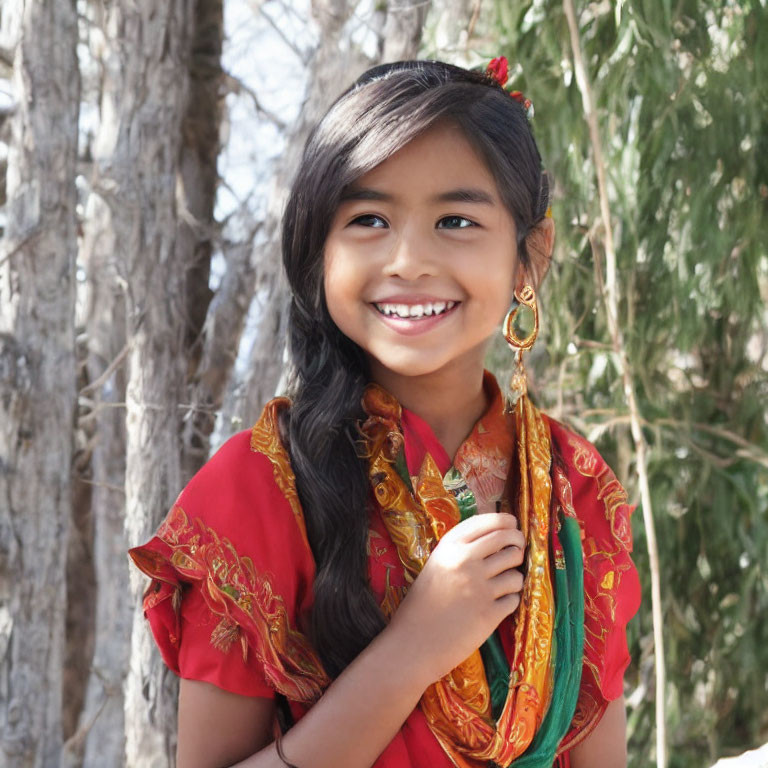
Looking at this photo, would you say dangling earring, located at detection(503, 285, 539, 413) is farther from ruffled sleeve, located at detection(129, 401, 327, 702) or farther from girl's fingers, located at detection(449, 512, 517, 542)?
ruffled sleeve, located at detection(129, 401, 327, 702)

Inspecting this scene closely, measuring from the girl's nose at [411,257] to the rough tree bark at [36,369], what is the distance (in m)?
0.99

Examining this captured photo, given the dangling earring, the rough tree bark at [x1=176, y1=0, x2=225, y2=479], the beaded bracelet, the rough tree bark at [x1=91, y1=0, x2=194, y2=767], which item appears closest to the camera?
the beaded bracelet

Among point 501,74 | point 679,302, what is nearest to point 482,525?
point 501,74

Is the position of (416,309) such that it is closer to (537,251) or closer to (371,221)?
(371,221)

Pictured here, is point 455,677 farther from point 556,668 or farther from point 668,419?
point 668,419

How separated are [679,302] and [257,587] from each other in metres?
1.44

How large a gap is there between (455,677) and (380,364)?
35 cm

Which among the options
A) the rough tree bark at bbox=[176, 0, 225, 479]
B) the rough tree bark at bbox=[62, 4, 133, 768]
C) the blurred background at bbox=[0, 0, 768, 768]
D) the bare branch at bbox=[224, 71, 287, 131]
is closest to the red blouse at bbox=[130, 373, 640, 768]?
the blurred background at bbox=[0, 0, 768, 768]

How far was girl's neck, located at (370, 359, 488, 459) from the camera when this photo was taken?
3.88 feet

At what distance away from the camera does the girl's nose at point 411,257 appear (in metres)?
1.05

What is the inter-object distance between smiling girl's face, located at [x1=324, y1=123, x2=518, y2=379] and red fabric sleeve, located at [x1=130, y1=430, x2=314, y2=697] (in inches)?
7.8

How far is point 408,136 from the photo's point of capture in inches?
40.9

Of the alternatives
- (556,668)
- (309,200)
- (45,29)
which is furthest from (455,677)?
(45,29)

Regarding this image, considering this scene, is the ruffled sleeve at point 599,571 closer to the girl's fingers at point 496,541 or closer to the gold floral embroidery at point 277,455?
the girl's fingers at point 496,541
